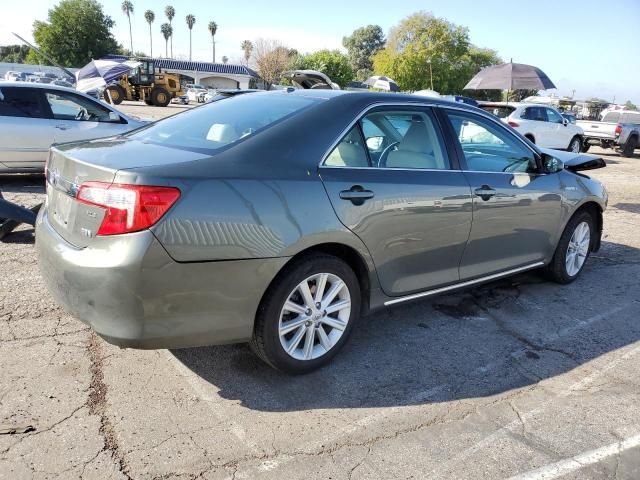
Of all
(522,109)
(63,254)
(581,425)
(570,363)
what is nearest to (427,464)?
(581,425)

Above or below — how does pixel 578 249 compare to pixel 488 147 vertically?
below

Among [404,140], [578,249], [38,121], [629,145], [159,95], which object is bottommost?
[159,95]

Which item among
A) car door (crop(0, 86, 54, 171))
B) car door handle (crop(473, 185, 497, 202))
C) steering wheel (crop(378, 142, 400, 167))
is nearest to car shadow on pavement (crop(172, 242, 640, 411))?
car door handle (crop(473, 185, 497, 202))

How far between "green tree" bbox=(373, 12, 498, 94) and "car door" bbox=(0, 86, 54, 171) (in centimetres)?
4687

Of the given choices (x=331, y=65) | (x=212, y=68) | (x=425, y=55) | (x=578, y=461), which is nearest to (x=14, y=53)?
(x=212, y=68)

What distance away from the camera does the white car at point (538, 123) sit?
15648mm

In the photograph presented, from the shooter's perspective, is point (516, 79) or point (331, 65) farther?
point (331, 65)

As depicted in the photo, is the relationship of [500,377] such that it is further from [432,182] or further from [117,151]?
[117,151]

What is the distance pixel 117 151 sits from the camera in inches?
117

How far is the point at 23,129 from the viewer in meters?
7.70

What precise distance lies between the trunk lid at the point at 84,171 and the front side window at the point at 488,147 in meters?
2.09

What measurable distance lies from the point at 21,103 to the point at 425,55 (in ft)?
162

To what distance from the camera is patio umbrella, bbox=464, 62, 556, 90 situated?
1662 centimetres

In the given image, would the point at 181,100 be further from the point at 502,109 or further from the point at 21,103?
the point at 21,103
